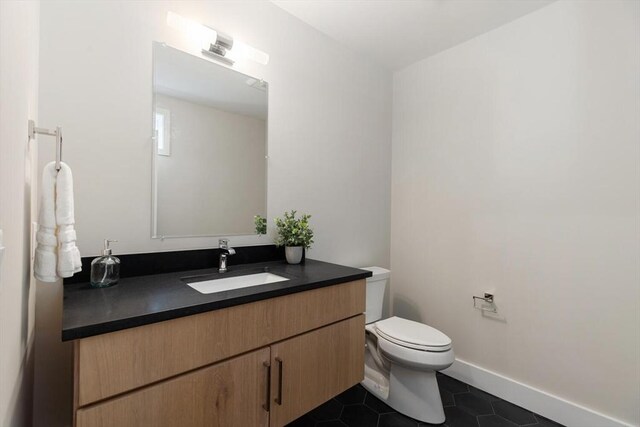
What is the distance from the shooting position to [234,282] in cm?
144

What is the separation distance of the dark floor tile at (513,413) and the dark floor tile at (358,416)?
2.50 ft

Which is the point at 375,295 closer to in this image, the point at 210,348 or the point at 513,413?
the point at 513,413

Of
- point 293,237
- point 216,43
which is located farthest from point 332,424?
point 216,43

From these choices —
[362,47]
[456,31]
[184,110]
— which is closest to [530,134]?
[456,31]

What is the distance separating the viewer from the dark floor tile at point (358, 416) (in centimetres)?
163

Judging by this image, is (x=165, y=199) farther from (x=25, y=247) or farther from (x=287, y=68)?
(x=287, y=68)

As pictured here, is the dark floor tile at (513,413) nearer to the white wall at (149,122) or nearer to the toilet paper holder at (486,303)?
the toilet paper holder at (486,303)

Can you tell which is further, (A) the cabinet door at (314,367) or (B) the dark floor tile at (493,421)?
(B) the dark floor tile at (493,421)

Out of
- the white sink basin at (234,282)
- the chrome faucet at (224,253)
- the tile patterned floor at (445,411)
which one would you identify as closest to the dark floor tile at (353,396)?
the tile patterned floor at (445,411)

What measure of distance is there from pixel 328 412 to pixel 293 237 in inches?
40.5

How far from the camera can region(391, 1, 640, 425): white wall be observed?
1.54 m

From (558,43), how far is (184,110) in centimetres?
215

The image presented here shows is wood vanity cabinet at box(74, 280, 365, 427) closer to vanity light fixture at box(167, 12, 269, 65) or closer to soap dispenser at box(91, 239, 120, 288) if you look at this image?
soap dispenser at box(91, 239, 120, 288)

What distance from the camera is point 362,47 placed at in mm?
2281
